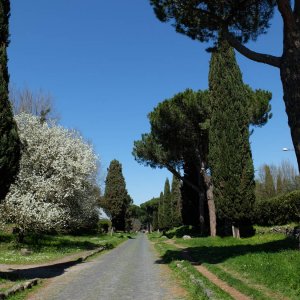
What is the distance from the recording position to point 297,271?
33.4 feet

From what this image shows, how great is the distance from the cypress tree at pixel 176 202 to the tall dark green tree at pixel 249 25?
57.6 m

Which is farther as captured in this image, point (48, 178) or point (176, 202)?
point (176, 202)

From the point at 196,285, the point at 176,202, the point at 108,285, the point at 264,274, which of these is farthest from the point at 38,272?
the point at 176,202

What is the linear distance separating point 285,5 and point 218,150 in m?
18.8

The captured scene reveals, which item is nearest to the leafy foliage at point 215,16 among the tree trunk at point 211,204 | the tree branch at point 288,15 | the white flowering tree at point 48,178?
the tree branch at point 288,15

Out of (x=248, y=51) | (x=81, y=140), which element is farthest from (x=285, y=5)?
(x=81, y=140)

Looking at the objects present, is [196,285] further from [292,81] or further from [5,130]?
[5,130]

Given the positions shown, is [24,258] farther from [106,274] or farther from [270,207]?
[270,207]

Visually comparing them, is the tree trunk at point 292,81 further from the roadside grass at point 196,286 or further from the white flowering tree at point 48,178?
the white flowering tree at point 48,178

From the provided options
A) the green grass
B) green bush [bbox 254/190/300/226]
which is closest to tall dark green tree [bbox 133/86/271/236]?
green bush [bbox 254/190/300/226]

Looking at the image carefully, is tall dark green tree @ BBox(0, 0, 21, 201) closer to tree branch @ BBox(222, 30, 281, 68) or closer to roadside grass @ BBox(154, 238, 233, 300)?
roadside grass @ BBox(154, 238, 233, 300)

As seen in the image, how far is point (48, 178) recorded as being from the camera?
25.6 meters

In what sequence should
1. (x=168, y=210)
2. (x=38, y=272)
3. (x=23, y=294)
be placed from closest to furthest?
(x=23, y=294) → (x=38, y=272) → (x=168, y=210)

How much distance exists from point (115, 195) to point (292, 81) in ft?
204
